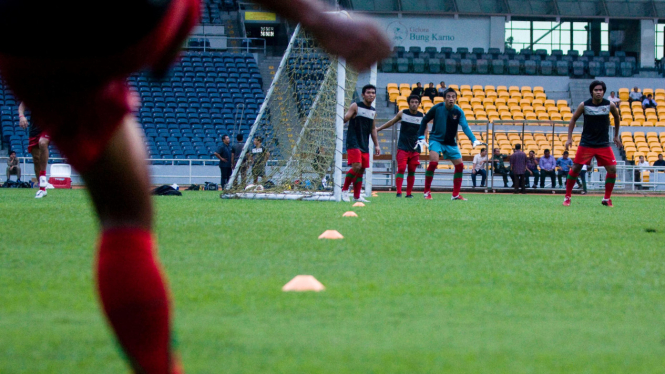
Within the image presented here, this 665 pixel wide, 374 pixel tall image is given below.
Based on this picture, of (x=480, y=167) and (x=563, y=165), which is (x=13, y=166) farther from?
(x=563, y=165)

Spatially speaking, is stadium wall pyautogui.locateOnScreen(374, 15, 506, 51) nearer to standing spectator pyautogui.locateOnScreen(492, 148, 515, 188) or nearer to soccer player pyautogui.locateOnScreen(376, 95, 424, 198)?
standing spectator pyautogui.locateOnScreen(492, 148, 515, 188)

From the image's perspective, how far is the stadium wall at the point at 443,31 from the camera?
36.2m

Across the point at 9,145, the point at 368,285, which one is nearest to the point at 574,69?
the point at 9,145

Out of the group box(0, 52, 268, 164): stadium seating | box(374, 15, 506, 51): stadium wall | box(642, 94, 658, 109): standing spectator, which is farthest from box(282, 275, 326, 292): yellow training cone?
box(374, 15, 506, 51): stadium wall

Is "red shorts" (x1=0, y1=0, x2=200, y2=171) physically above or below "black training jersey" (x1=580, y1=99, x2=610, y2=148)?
below

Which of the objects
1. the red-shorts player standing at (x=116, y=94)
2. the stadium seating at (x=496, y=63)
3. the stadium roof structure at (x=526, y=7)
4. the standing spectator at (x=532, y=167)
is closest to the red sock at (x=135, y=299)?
the red-shorts player standing at (x=116, y=94)

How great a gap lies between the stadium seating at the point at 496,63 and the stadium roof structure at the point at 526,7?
2.07 metres

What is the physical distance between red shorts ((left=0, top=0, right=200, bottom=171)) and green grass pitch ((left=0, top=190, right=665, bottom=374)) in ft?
2.16

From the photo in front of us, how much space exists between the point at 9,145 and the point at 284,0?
91.1ft

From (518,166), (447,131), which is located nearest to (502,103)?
(518,166)

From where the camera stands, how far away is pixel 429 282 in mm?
3531

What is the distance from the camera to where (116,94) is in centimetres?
167

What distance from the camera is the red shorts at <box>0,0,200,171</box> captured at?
157 cm

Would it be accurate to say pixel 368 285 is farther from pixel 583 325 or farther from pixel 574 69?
pixel 574 69
